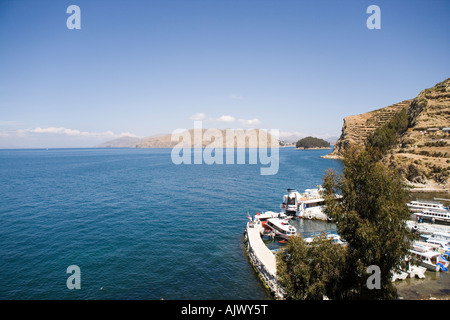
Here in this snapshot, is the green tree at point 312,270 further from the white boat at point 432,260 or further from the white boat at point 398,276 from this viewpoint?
the white boat at point 432,260

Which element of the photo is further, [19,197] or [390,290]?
[19,197]

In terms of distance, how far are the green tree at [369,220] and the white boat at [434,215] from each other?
4166 cm

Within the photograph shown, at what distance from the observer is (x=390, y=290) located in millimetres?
18734

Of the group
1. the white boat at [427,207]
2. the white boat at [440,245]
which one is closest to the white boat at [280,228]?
the white boat at [440,245]

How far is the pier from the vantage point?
27.9 metres

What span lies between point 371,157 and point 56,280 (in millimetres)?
37168

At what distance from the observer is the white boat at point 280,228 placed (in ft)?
145

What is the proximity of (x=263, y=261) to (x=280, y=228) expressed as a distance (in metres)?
14.7

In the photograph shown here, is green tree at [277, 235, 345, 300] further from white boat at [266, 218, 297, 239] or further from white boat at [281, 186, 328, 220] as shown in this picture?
white boat at [281, 186, 328, 220]

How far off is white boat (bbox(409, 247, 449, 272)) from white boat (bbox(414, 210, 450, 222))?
2110 centimetres

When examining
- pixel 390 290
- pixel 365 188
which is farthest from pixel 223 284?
pixel 365 188

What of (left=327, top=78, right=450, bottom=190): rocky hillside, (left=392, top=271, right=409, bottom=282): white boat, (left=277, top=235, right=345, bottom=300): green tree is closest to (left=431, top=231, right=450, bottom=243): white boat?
(left=392, top=271, right=409, bottom=282): white boat
